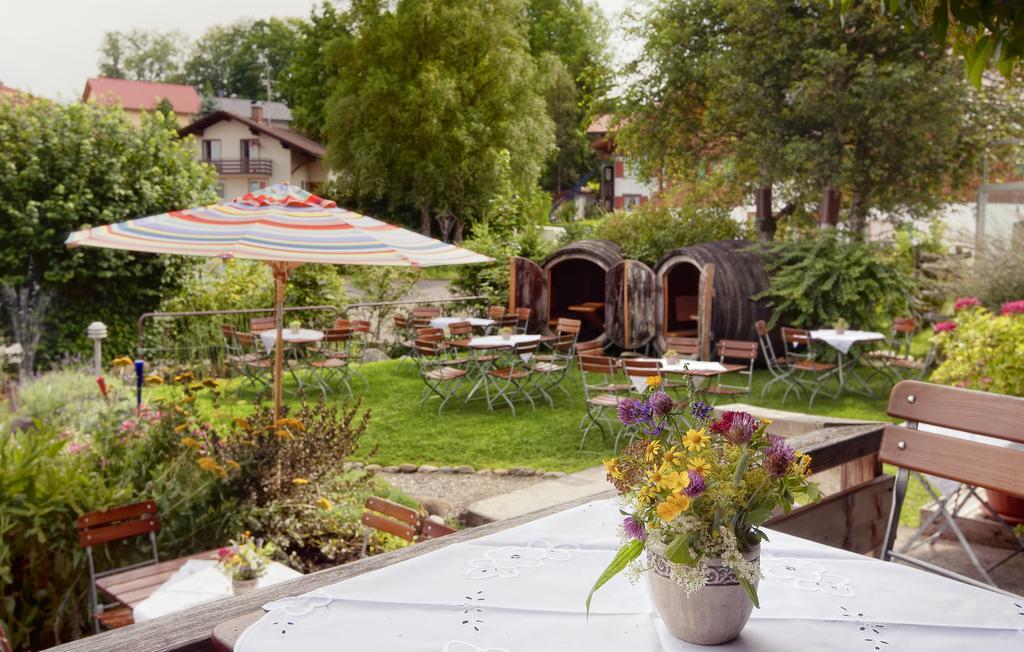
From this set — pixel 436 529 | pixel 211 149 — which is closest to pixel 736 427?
pixel 436 529

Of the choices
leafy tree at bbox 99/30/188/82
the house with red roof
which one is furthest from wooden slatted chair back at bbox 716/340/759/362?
leafy tree at bbox 99/30/188/82

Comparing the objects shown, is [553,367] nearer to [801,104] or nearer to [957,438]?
[801,104]

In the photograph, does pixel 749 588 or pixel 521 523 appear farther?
pixel 521 523

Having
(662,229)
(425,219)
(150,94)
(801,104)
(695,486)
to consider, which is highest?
(150,94)

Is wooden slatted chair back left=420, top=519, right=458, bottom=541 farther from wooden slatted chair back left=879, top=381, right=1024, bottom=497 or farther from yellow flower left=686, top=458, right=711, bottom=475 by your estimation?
yellow flower left=686, top=458, right=711, bottom=475

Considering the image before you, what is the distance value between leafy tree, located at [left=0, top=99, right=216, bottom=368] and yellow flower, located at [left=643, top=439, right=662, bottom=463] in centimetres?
1316

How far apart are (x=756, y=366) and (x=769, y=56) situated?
5.77 metres

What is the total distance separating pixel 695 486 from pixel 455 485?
20.3ft

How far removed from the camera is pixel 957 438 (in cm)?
281

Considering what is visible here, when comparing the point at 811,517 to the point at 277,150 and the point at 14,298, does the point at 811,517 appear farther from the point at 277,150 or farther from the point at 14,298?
the point at 277,150

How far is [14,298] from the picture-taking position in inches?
517

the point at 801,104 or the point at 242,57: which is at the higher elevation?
the point at 242,57

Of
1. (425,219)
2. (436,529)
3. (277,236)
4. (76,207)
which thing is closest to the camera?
(436,529)

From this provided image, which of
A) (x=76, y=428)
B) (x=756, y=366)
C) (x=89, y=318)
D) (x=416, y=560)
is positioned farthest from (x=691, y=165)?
(x=416, y=560)
